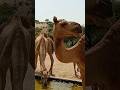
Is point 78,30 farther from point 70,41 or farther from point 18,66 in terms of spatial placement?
point 18,66

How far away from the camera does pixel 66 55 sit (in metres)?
2.88

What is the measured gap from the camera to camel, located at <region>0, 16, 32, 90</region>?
9.31ft

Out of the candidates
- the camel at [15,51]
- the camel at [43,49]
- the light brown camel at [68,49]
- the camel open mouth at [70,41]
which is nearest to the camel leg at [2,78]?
the camel at [15,51]

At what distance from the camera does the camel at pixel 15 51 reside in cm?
284

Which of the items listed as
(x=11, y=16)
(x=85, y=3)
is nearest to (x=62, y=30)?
(x=85, y=3)

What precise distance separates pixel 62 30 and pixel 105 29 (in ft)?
1.43

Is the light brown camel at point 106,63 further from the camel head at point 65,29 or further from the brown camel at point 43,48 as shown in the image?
the brown camel at point 43,48

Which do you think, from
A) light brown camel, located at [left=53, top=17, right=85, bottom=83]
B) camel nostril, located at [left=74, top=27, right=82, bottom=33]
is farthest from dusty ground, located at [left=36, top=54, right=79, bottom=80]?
camel nostril, located at [left=74, top=27, right=82, bottom=33]

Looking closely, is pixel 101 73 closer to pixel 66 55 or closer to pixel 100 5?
pixel 66 55

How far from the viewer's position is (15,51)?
9.38ft

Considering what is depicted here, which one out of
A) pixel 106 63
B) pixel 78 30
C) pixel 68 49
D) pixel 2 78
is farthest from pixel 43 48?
A: pixel 106 63

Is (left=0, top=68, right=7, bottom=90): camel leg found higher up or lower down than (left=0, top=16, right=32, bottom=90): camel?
lower down

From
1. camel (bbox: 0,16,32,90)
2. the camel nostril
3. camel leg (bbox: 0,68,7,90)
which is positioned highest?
the camel nostril

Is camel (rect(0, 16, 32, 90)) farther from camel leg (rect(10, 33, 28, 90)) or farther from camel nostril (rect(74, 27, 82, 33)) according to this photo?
camel nostril (rect(74, 27, 82, 33))
